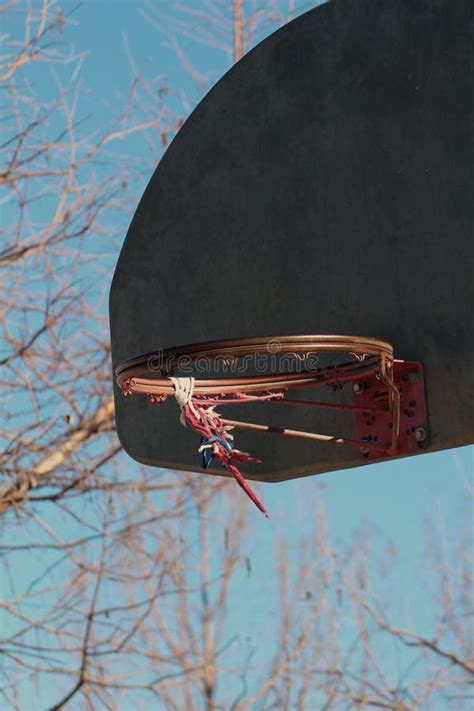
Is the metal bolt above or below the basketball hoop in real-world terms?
below

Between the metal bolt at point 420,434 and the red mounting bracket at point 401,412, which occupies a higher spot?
the red mounting bracket at point 401,412

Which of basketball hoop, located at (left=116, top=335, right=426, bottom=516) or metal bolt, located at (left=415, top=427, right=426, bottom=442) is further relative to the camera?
metal bolt, located at (left=415, top=427, right=426, bottom=442)

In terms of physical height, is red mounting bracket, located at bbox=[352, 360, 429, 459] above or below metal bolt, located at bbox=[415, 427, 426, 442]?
above

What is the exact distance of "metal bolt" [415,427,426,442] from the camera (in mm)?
3924

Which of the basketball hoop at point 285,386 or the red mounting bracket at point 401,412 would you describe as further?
the red mounting bracket at point 401,412

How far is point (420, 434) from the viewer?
12.9 feet

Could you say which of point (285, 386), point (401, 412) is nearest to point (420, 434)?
point (401, 412)

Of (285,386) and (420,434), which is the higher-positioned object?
(285,386)

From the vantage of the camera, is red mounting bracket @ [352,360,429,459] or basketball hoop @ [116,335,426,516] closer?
basketball hoop @ [116,335,426,516]

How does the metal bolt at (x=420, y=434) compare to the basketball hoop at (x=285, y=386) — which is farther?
the metal bolt at (x=420, y=434)

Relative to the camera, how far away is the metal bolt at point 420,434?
12.9 ft

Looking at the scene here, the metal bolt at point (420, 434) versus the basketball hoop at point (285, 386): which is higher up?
the basketball hoop at point (285, 386)

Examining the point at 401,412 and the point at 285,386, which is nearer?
the point at 285,386

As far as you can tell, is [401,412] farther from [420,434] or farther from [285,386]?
[285,386]
